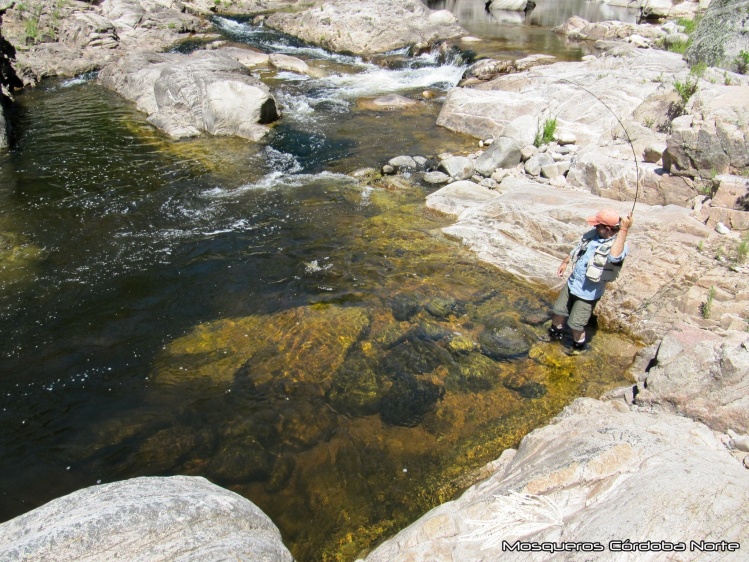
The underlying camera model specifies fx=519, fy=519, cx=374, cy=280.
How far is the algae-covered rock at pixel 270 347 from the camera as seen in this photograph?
630 cm

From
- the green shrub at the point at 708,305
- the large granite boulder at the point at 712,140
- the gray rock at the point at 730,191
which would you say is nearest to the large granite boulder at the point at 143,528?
the green shrub at the point at 708,305

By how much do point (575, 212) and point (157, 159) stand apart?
10168 millimetres

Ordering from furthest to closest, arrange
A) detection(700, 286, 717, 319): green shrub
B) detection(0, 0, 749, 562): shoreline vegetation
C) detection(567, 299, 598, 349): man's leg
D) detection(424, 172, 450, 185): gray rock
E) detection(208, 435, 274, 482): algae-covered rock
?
detection(424, 172, 450, 185): gray rock < detection(700, 286, 717, 319): green shrub < detection(567, 299, 598, 349): man's leg < detection(208, 435, 274, 482): algae-covered rock < detection(0, 0, 749, 562): shoreline vegetation

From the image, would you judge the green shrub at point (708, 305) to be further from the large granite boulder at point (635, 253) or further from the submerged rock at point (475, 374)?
the submerged rock at point (475, 374)

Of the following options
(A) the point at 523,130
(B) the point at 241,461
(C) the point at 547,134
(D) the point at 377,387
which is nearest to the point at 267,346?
(D) the point at 377,387

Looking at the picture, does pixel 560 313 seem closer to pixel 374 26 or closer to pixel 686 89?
pixel 686 89

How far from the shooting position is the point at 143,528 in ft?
10.8

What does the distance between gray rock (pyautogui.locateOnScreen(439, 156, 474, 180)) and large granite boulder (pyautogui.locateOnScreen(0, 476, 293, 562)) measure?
937cm

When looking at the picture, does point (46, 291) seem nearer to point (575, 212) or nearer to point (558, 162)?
point (575, 212)

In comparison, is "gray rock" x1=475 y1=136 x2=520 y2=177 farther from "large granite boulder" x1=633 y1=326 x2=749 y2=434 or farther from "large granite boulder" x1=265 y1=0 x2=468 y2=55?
"large granite boulder" x1=265 y1=0 x2=468 y2=55

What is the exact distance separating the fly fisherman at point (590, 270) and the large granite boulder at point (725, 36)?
8.69 m

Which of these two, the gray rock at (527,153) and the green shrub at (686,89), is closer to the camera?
the green shrub at (686,89)

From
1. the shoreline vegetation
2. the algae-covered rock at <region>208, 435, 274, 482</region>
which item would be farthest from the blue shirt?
the algae-covered rock at <region>208, 435, 274, 482</region>

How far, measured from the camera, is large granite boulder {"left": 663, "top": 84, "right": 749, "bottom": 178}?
7.91 metres
